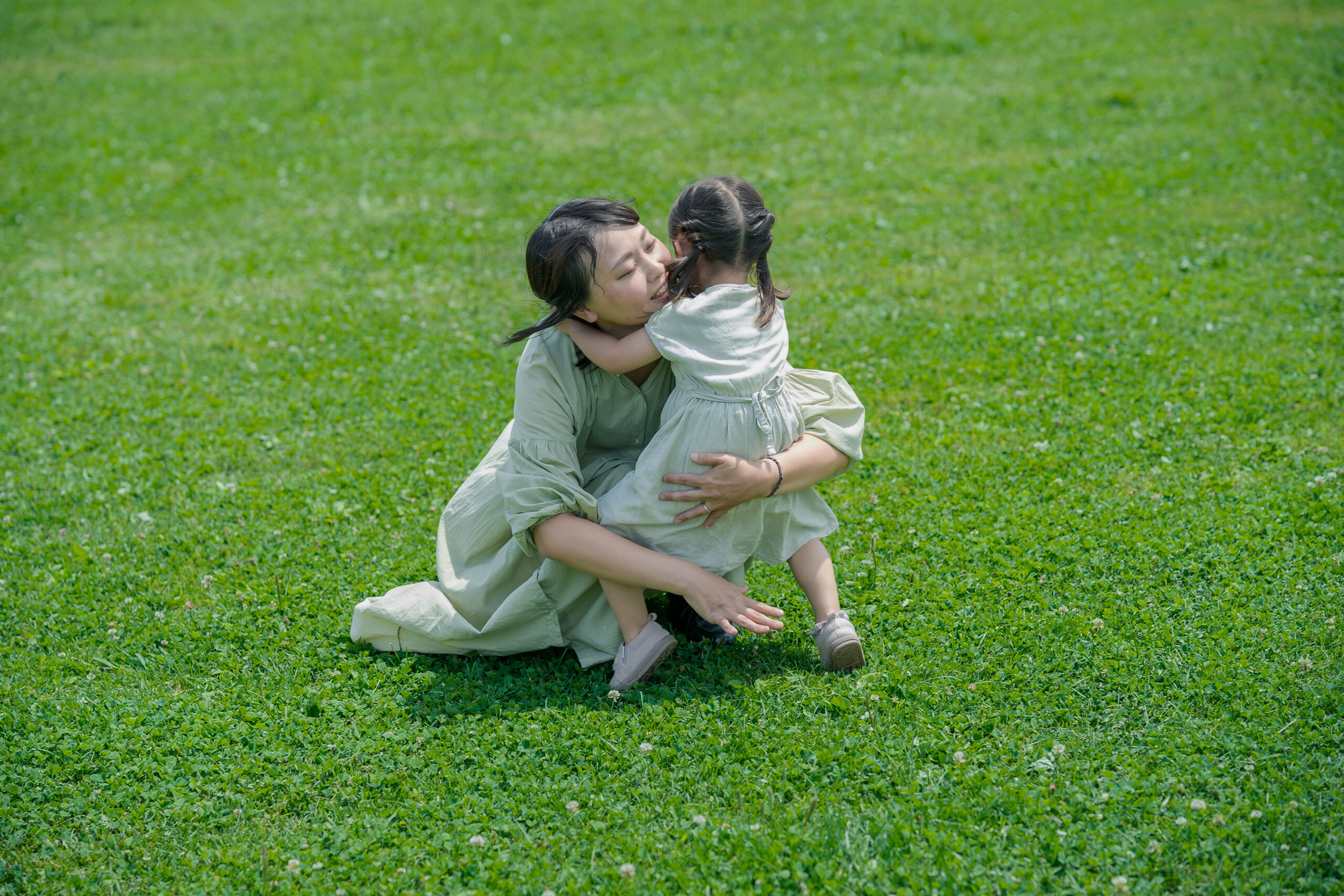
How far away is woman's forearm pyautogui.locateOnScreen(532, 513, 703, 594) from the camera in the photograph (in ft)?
11.8

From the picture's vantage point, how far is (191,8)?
14.7 metres

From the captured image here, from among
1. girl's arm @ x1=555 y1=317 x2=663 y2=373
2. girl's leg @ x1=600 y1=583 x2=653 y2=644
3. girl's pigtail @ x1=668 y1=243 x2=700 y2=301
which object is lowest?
girl's leg @ x1=600 y1=583 x2=653 y2=644

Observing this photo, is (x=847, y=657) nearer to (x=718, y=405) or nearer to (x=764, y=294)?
(x=718, y=405)

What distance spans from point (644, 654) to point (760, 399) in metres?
0.97

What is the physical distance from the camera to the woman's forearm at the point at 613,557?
3.61 metres

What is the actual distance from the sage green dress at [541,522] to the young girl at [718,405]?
4.4 inches

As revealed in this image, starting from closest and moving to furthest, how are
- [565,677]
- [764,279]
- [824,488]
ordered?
[764,279] < [565,677] < [824,488]

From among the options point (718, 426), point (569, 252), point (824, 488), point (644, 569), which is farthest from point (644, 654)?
point (824, 488)

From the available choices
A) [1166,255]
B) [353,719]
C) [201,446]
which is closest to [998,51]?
[1166,255]

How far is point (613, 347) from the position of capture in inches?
142

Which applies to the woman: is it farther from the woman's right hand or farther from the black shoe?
the black shoe

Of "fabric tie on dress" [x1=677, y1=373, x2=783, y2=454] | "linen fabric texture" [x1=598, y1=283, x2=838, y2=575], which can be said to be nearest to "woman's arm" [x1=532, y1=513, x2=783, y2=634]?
"linen fabric texture" [x1=598, y1=283, x2=838, y2=575]

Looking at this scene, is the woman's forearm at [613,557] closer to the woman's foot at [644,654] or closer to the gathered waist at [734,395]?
the woman's foot at [644,654]

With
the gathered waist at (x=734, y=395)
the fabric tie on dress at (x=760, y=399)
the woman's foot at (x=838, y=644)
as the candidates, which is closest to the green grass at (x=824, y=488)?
the woman's foot at (x=838, y=644)
